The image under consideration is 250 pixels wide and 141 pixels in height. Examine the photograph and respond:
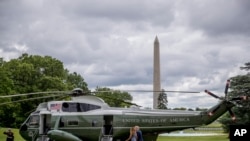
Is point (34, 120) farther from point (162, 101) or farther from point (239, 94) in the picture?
point (162, 101)

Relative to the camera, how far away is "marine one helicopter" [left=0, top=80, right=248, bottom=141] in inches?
677

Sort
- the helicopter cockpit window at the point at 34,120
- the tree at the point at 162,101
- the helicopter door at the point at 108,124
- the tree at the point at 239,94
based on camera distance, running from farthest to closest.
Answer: the tree at the point at 162,101, the tree at the point at 239,94, the helicopter cockpit window at the point at 34,120, the helicopter door at the point at 108,124

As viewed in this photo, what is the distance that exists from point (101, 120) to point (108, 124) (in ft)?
1.25

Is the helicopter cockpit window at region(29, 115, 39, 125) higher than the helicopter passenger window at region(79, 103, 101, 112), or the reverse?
the helicopter passenger window at region(79, 103, 101, 112)

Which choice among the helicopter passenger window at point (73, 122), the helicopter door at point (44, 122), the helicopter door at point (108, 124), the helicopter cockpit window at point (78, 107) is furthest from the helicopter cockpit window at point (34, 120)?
the helicopter door at point (108, 124)

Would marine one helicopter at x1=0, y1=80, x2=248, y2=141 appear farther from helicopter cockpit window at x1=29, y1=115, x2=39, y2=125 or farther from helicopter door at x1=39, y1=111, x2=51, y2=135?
helicopter cockpit window at x1=29, y1=115, x2=39, y2=125

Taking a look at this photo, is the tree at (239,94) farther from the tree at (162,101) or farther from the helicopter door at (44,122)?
the tree at (162,101)

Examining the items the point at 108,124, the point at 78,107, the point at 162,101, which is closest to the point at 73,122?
the point at 78,107

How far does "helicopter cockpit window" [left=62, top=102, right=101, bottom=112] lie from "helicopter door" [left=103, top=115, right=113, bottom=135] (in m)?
0.56

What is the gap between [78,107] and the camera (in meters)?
18.1

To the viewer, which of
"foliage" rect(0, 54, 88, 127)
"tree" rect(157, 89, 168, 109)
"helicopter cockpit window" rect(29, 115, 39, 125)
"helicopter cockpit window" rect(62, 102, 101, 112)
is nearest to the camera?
"helicopter cockpit window" rect(62, 102, 101, 112)

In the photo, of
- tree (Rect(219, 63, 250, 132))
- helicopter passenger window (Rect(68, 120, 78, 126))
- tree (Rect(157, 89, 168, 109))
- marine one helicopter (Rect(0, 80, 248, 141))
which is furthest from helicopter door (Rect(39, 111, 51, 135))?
tree (Rect(157, 89, 168, 109))

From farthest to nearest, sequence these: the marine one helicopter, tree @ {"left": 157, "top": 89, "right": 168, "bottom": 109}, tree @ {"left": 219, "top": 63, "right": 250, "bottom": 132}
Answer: tree @ {"left": 157, "top": 89, "right": 168, "bottom": 109} < tree @ {"left": 219, "top": 63, "right": 250, "bottom": 132} < the marine one helicopter

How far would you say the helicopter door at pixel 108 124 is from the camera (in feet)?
58.1
